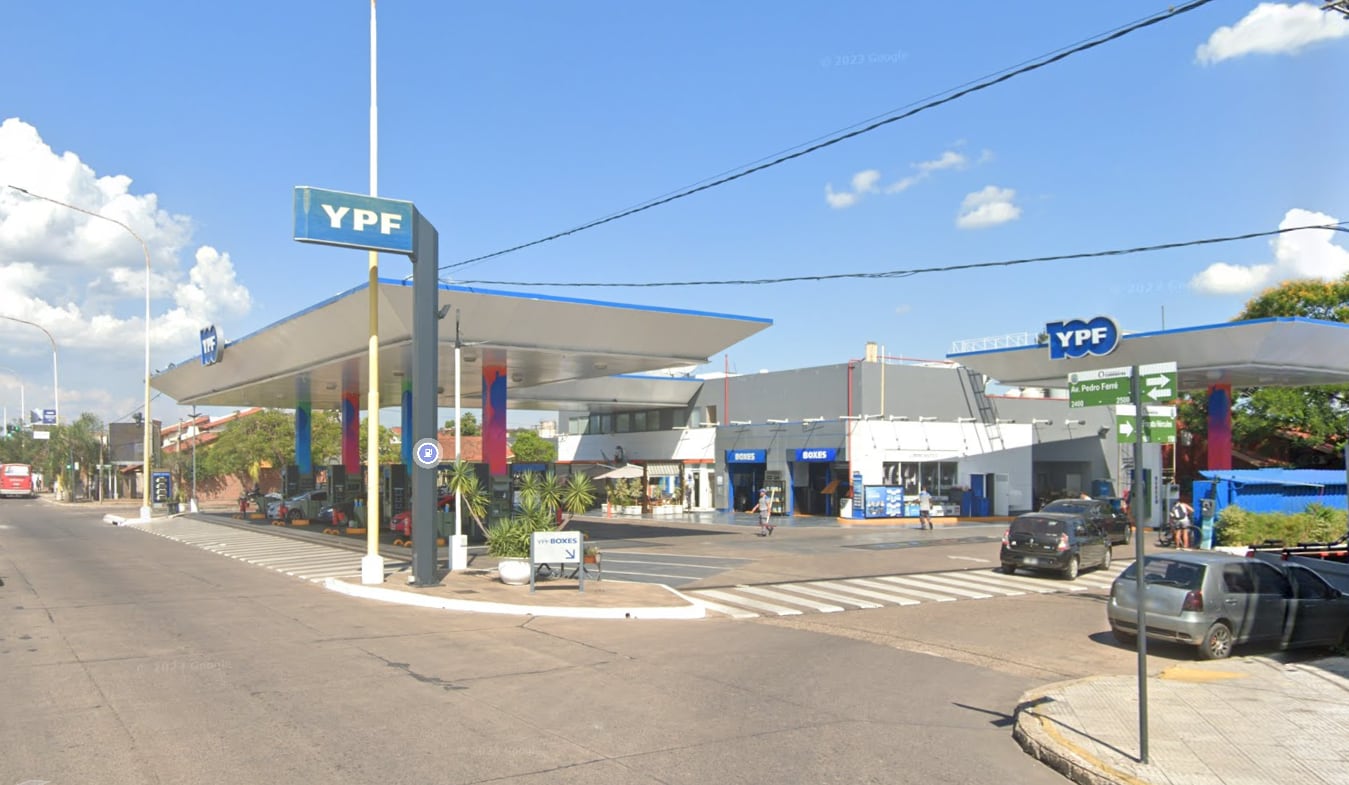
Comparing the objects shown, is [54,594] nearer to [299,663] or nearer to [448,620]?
[448,620]

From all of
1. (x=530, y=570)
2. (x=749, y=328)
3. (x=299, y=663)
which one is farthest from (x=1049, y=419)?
(x=299, y=663)

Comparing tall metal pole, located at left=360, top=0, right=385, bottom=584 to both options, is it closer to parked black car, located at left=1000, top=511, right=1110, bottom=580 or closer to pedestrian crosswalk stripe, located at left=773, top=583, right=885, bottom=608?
pedestrian crosswalk stripe, located at left=773, top=583, right=885, bottom=608

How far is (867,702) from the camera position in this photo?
10188 millimetres

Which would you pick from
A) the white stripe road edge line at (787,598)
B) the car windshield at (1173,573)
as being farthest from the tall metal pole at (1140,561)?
the white stripe road edge line at (787,598)

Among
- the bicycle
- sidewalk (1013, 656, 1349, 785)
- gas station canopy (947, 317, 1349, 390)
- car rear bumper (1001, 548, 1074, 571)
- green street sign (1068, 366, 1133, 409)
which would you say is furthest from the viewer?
gas station canopy (947, 317, 1349, 390)

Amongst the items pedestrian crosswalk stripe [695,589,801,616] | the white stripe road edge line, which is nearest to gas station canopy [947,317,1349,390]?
the white stripe road edge line

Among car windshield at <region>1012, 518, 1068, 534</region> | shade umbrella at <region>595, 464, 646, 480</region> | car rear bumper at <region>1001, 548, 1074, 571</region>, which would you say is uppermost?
shade umbrella at <region>595, 464, 646, 480</region>

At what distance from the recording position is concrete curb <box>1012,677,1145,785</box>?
7.44 metres

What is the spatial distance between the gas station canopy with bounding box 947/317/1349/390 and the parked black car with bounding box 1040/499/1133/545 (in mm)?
5499

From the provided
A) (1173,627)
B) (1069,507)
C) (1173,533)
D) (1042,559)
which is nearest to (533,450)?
(1173,533)

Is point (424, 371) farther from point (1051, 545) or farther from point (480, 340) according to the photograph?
point (1051, 545)

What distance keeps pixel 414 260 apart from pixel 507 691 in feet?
38.5

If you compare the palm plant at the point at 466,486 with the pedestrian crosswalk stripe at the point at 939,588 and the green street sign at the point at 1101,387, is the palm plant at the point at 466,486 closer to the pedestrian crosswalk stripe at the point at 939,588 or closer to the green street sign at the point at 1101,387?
the pedestrian crosswalk stripe at the point at 939,588

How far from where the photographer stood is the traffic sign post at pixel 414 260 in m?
18.2
